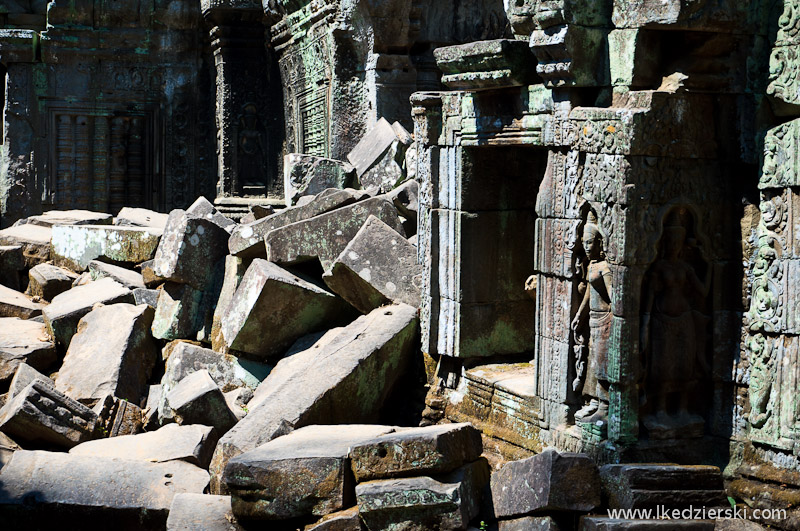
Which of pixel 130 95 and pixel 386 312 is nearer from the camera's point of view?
pixel 386 312

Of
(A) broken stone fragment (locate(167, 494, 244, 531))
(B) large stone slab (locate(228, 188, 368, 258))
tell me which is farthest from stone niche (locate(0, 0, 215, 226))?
(A) broken stone fragment (locate(167, 494, 244, 531))

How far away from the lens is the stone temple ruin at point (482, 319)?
15.4 feet

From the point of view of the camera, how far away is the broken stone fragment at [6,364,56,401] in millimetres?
6875

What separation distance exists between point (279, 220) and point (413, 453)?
10.7ft

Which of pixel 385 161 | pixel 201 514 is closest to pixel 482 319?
pixel 201 514

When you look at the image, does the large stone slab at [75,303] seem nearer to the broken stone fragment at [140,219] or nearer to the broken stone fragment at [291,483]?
the broken stone fragment at [140,219]

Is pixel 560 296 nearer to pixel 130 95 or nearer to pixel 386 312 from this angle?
pixel 386 312

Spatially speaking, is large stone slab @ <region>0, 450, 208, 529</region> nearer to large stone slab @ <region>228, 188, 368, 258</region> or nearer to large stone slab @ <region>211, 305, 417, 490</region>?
large stone slab @ <region>211, 305, 417, 490</region>

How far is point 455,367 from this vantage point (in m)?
6.34

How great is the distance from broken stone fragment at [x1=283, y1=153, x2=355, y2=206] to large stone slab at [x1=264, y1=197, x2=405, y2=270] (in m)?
1.65

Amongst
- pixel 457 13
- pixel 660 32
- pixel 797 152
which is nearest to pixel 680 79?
pixel 660 32

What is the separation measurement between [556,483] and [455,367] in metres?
1.92

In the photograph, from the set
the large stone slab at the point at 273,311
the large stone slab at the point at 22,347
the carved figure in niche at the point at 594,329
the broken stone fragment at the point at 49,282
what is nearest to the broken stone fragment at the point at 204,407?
the large stone slab at the point at 273,311

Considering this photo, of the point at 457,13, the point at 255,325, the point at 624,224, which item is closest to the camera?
the point at 624,224
